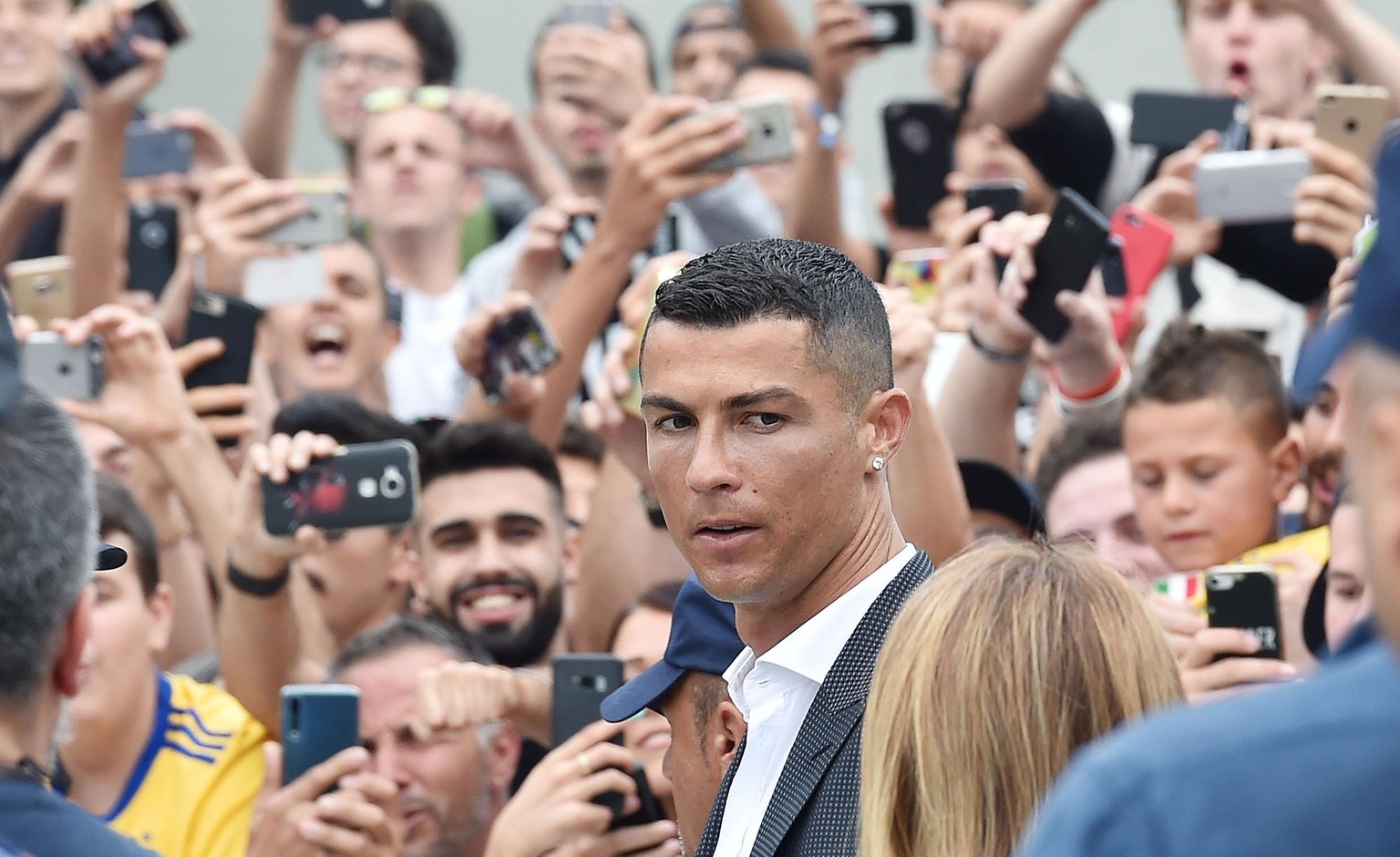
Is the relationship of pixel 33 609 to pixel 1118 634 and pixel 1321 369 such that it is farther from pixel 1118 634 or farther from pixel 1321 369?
pixel 1321 369

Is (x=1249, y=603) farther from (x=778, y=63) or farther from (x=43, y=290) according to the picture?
(x=778, y=63)

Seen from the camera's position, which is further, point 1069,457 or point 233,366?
point 233,366

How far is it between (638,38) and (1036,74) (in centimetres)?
210

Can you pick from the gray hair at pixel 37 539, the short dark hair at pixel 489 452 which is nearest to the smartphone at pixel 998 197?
the short dark hair at pixel 489 452

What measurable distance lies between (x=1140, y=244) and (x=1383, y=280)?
Result: 11.7ft

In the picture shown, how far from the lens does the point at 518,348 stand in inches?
187

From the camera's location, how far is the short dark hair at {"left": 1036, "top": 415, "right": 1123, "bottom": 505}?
4.29 m

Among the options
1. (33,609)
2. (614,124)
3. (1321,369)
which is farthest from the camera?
(614,124)

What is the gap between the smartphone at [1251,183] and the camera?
443cm

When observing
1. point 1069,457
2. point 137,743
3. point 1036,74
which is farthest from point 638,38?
point 137,743

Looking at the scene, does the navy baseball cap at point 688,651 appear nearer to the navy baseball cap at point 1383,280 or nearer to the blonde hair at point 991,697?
the blonde hair at point 991,697

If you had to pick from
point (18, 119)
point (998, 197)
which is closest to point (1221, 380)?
point (998, 197)

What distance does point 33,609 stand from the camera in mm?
1886

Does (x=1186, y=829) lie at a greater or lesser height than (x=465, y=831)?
greater
